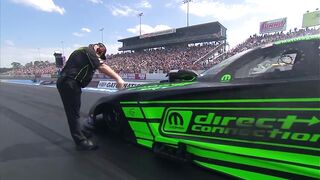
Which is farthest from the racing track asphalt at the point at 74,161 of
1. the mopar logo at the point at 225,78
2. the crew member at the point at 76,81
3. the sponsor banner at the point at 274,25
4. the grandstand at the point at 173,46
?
the sponsor banner at the point at 274,25

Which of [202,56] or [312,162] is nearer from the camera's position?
[312,162]

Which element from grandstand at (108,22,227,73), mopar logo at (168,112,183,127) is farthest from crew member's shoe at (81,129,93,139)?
grandstand at (108,22,227,73)

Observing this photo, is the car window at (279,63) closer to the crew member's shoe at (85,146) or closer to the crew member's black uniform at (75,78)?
the crew member's black uniform at (75,78)

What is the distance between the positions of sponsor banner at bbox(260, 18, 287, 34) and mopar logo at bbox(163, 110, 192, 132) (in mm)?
36555

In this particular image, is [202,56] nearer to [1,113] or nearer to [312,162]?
[1,113]

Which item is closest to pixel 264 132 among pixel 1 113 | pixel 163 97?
pixel 163 97

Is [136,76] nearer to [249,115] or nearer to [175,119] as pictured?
[175,119]

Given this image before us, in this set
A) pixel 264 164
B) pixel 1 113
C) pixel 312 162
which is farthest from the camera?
pixel 1 113

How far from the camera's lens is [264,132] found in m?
2.55

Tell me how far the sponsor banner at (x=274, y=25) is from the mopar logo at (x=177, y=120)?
1439 inches

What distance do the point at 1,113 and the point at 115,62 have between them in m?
45.5

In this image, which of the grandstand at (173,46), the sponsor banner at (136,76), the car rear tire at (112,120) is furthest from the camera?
the grandstand at (173,46)

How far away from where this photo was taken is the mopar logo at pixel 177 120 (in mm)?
3126

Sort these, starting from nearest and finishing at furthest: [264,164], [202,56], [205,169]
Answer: [264,164] < [205,169] < [202,56]
